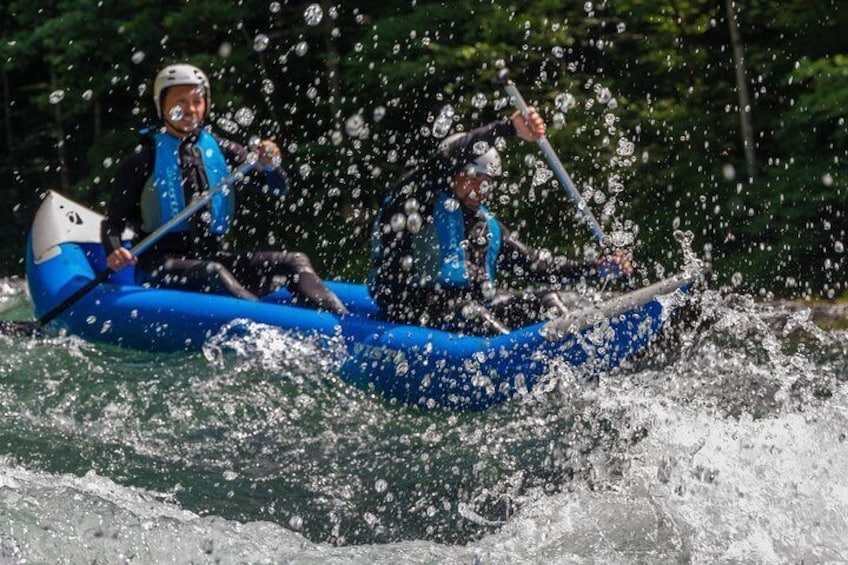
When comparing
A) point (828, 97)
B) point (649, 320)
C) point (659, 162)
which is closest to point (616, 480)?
point (649, 320)

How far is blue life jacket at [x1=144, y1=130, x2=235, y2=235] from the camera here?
20.9 feet

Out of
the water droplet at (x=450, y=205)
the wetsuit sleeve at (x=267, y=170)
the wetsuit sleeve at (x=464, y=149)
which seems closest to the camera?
the wetsuit sleeve at (x=464, y=149)

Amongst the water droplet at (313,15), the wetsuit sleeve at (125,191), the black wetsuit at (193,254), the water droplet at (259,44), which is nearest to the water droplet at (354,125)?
the water droplet at (313,15)

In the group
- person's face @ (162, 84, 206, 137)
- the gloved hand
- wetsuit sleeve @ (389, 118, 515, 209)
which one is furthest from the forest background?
the gloved hand

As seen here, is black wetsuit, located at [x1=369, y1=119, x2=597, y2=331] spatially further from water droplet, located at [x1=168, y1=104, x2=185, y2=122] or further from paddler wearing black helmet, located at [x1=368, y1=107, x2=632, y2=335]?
water droplet, located at [x1=168, y1=104, x2=185, y2=122]

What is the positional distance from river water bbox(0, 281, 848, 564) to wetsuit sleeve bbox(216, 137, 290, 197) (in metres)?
1.08

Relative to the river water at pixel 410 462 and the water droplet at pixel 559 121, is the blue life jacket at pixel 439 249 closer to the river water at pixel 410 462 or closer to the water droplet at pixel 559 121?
the river water at pixel 410 462

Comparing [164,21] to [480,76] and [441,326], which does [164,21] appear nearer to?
[480,76]

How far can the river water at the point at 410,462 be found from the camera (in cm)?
387

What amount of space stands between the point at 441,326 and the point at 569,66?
4096mm

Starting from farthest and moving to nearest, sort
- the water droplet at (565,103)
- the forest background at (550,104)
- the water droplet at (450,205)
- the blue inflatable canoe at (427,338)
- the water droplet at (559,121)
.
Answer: the water droplet at (559,121) < the water droplet at (565,103) < the forest background at (550,104) < the water droplet at (450,205) < the blue inflatable canoe at (427,338)

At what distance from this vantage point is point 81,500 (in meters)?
4.02

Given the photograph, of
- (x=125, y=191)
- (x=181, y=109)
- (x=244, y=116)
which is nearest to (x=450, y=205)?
(x=181, y=109)

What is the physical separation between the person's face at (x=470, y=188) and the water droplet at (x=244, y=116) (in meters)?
5.34
